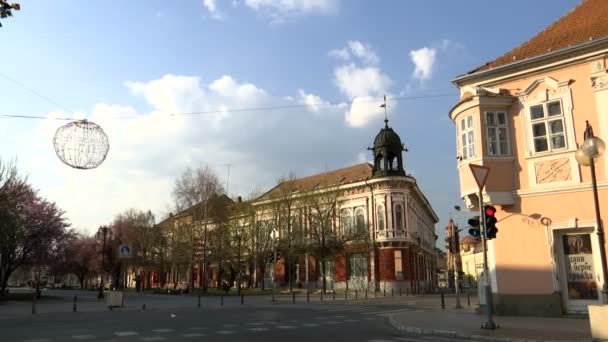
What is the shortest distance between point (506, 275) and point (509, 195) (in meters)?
3.08

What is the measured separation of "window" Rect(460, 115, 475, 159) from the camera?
19156 mm

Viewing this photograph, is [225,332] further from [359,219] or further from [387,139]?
[387,139]

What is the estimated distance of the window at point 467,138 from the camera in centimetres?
1916

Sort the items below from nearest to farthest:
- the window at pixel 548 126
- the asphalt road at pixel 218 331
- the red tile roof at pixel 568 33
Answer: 1. the asphalt road at pixel 218 331
2. the red tile roof at pixel 568 33
3. the window at pixel 548 126

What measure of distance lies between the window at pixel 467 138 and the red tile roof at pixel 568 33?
227 cm

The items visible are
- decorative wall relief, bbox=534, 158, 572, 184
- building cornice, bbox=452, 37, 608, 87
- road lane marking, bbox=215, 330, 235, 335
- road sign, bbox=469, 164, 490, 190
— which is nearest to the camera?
road lane marking, bbox=215, 330, 235, 335

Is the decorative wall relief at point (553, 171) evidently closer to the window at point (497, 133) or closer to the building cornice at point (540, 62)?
the window at point (497, 133)

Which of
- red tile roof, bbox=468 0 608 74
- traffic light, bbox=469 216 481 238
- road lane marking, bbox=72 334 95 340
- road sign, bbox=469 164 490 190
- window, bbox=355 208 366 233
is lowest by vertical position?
road lane marking, bbox=72 334 95 340

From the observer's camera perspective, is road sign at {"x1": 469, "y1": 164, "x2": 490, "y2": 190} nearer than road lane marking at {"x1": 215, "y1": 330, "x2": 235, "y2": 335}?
No

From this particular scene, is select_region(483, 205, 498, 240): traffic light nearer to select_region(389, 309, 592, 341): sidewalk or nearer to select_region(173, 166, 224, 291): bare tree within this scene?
select_region(389, 309, 592, 341): sidewalk

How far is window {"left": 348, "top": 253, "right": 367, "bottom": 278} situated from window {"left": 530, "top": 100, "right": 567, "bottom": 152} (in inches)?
1510

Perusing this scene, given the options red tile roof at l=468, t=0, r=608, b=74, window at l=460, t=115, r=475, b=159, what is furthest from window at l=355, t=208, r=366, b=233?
red tile roof at l=468, t=0, r=608, b=74

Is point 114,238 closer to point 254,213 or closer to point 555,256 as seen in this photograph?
point 254,213

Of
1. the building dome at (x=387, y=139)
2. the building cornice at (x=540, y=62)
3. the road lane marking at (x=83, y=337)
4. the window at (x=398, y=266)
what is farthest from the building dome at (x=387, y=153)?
the road lane marking at (x=83, y=337)
